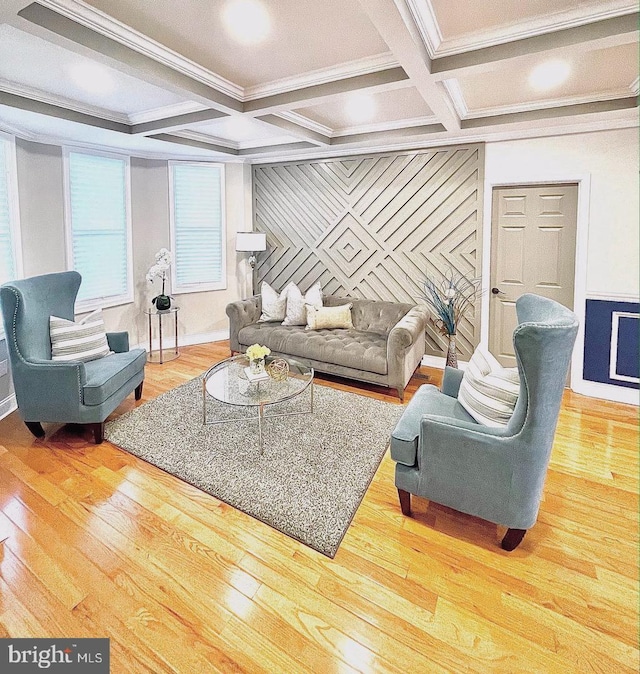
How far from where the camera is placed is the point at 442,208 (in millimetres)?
4598

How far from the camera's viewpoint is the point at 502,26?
7.38ft

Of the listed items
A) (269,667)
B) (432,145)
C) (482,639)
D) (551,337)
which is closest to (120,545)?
(269,667)

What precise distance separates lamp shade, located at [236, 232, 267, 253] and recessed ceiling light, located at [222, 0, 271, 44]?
324 cm

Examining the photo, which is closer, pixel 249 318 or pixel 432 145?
pixel 432 145

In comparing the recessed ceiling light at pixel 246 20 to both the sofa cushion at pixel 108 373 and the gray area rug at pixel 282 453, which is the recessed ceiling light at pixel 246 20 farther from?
the gray area rug at pixel 282 453

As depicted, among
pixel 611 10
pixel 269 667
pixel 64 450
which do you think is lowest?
pixel 269 667

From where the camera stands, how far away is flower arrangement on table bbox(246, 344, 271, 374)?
3299 mm

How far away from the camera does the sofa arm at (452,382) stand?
9.36 ft

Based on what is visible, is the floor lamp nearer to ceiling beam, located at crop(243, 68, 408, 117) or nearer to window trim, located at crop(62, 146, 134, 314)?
window trim, located at crop(62, 146, 134, 314)

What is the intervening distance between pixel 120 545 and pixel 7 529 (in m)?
0.63

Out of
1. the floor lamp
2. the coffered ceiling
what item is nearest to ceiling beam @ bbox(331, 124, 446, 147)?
the coffered ceiling

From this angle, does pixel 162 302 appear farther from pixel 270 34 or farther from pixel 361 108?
pixel 270 34

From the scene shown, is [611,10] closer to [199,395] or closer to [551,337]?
[551,337]

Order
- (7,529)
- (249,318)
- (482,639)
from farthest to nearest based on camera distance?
1. (249,318)
2. (7,529)
3. (482,639)
